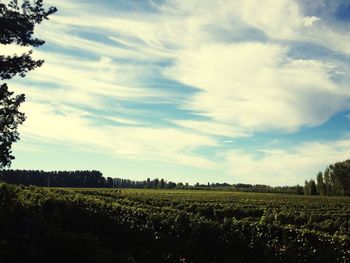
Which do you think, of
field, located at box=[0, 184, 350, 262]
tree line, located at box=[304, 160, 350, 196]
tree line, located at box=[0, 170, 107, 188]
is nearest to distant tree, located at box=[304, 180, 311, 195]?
tree line, located at box=[304, 160, 350, 196]

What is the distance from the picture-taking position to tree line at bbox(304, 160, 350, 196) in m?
128

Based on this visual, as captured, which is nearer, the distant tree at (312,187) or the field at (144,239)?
the field at (144,239)

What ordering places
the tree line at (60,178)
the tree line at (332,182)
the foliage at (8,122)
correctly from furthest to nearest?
the tree line at (60,178) < the tree line at (332,182) < the foliage at (8,122)

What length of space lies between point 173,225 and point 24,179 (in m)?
145

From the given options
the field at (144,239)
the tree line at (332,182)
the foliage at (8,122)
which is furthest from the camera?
the tree line at (332,182)

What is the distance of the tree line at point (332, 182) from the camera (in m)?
128

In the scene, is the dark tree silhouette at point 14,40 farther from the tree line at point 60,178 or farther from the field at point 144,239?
the tree line at point 60,178

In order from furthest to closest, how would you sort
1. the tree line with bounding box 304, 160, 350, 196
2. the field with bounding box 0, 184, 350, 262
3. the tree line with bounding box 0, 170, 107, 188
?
1. the tree line with bounding box 0, 170, 107, 188
2. the tree line with bounding box 304, 160, 350, 196
3. the field with bounding box 0, 184, 350, 262

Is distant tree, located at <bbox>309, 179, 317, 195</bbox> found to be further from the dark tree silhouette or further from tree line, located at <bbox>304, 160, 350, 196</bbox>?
the dark tree silhouette

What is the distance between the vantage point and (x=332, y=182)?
13475 centimetres

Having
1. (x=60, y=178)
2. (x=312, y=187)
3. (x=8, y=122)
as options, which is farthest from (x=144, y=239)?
(x=60, y=178)

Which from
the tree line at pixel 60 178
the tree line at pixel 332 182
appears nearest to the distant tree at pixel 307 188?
the tree line at pixel 332 182

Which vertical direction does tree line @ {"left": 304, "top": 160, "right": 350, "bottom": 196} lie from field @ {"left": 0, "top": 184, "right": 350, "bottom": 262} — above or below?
above

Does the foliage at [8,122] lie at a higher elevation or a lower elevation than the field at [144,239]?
higher
